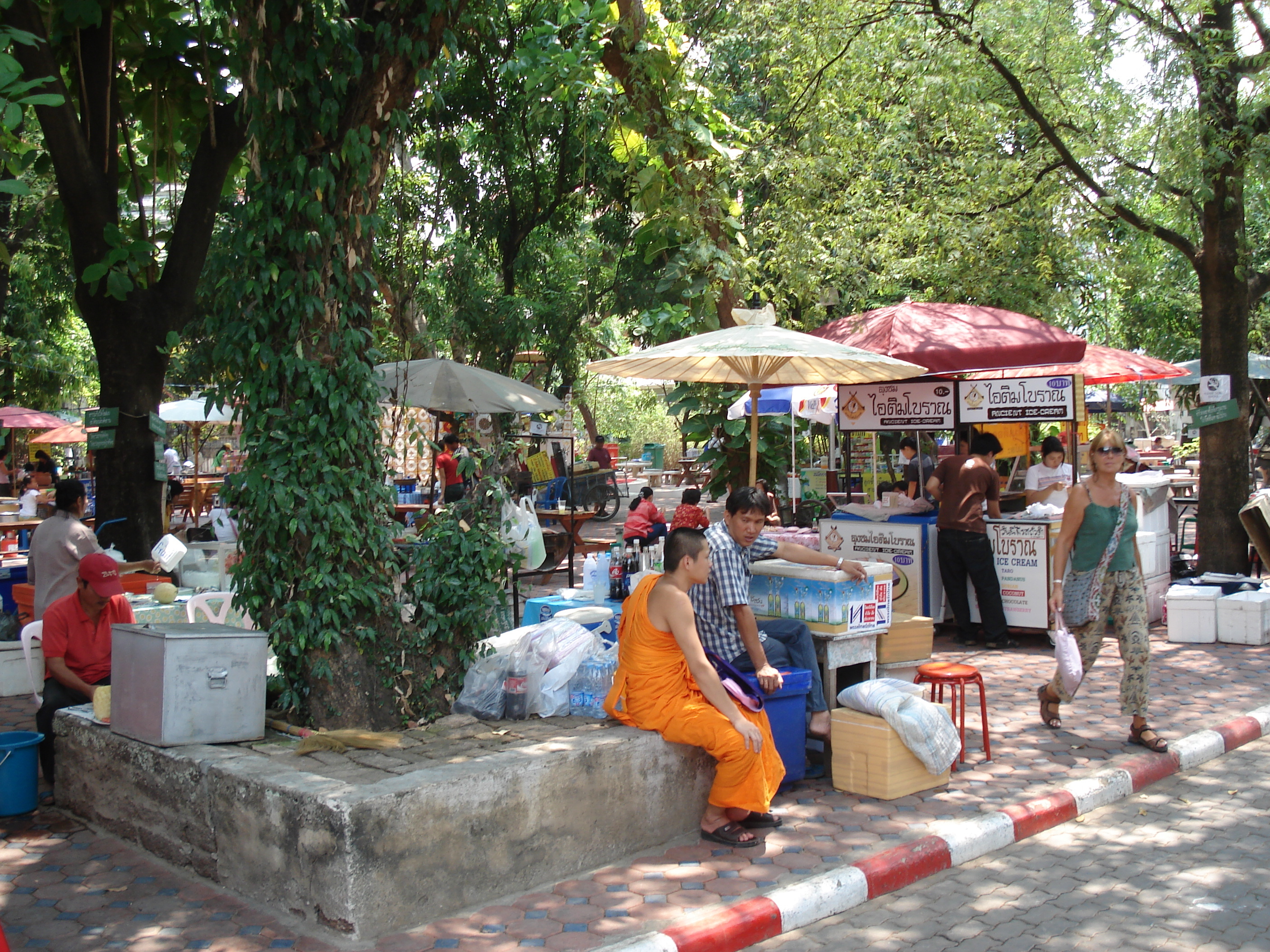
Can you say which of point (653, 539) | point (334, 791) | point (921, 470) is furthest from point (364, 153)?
point (921, 470)

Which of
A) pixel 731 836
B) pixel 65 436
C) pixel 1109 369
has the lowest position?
pixel 731 836

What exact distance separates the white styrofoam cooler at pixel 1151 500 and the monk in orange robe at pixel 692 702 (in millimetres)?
6604

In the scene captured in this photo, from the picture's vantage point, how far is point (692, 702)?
17.2 ft

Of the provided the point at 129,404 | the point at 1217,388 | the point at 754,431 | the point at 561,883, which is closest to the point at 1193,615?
the point at 1217,388

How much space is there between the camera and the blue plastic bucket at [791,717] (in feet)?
19.0

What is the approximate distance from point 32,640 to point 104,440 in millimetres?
2617

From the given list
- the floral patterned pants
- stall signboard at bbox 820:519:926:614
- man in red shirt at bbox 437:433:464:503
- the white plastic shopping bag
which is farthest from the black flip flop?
man in red shirt at bbox 437:433:464:503

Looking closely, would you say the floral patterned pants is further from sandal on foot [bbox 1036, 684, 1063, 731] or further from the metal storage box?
the metal storage box

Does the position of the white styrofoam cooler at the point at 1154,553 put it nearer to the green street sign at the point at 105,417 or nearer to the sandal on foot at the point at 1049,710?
the sandal on foot at the point at 1049,710

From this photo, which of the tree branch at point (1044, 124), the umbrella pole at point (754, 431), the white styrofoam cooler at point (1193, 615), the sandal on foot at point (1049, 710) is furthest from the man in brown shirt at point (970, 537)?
the tree branch at point (1044, 124)

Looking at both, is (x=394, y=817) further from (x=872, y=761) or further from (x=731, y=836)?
(x=872, y=761)

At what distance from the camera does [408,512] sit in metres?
15.3

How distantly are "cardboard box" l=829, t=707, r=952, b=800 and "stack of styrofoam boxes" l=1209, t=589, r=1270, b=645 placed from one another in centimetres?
518

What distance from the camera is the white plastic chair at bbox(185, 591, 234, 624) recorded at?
7.74 m
